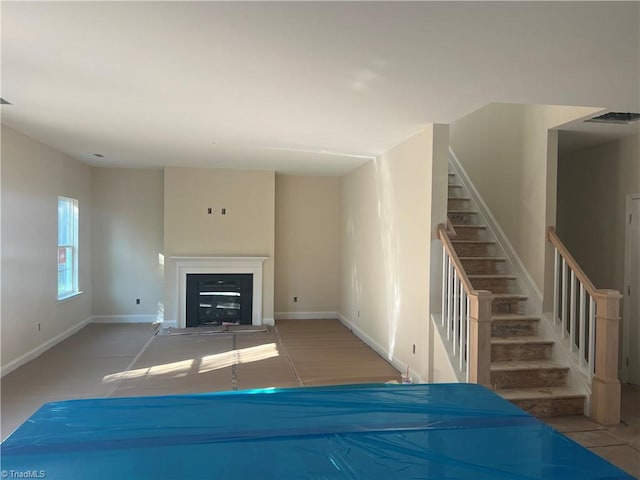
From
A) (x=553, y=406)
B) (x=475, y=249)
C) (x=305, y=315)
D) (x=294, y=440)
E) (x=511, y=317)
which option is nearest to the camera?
(x=294, y=440)

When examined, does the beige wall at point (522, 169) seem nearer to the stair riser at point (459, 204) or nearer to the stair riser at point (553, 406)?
the stair riser at point (459, 204)

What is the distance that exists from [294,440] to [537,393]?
2.85 m

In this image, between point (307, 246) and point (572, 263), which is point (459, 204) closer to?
point (572, 263)

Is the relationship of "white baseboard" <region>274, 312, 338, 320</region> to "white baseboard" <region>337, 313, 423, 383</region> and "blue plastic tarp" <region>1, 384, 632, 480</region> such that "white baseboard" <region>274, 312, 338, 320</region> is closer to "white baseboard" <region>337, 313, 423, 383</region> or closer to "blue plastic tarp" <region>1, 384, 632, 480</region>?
"white baseboard" <region>337, 313, 423, 383</region>

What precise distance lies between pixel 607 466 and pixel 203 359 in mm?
4466

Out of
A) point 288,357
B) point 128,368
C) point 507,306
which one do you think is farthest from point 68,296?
point 507,306

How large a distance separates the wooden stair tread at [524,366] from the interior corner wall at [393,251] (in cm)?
64

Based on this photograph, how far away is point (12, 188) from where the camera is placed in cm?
450

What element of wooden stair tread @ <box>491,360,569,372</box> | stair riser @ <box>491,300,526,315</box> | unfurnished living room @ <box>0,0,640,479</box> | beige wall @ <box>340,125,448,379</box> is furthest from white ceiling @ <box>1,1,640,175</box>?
wooden stair tread @ <box>491,360,569,372</box>

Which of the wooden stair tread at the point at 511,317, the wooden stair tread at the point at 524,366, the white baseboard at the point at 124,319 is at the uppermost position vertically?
the wooden stair tread at the point at 511,317

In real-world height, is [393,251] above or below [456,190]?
below

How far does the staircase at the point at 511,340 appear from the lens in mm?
3610

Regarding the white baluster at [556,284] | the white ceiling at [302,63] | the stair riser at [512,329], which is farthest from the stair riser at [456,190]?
the stair riser at [512,329]

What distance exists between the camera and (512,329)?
13.7 ft
